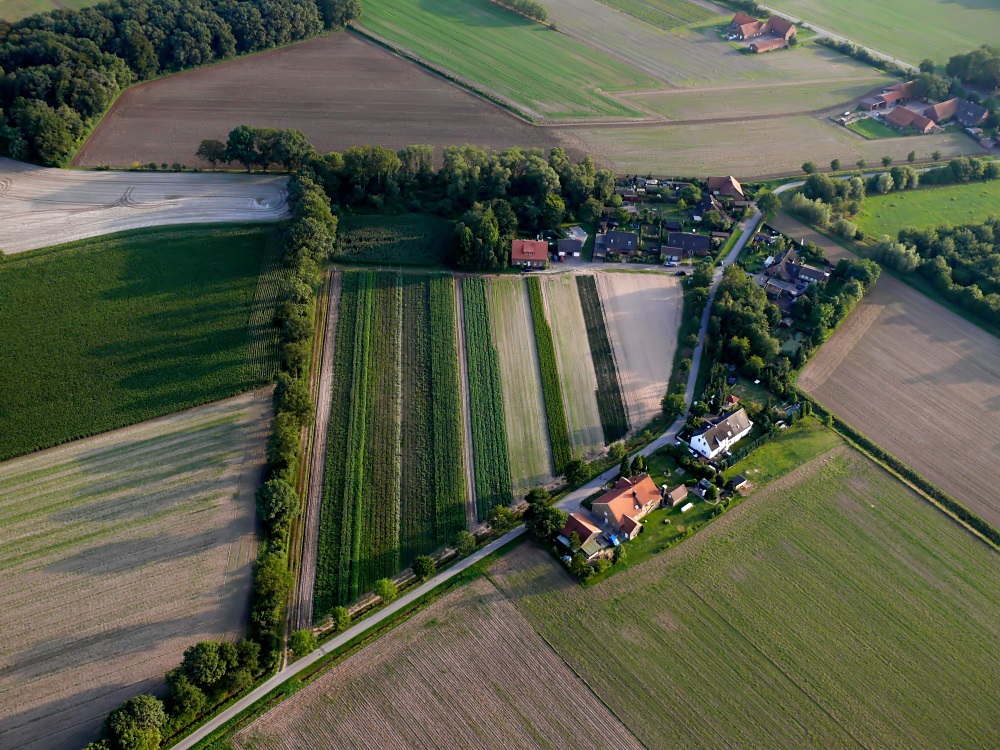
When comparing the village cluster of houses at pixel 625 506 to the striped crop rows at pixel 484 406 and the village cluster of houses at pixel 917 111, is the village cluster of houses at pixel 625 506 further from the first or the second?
the village cluster of houses at pixel 917 111

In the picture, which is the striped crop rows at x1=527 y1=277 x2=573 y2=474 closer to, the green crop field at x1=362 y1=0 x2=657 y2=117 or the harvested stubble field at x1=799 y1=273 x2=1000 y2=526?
the harvested stubble field at x1=799 y1=273 x2=1000 y2=526

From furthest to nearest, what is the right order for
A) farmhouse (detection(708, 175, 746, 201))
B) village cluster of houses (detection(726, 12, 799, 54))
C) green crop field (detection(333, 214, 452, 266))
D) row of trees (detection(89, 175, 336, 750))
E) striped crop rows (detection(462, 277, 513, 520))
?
village cluster of houses (detection(726, 12, 799, 54)) < farmhouse (detection(708, 175, 746, 201)) < green crop field (detection(333, 214, 452, 266)) < striped crop rows (detection(462, 277, 513, 520)) < row of trees (detection(89, 175, 336, 750))

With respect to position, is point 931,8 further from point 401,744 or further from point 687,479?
point 401,744

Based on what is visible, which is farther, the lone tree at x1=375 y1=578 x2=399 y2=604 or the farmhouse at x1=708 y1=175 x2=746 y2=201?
the farmhouse at x1=708 y1=175 x2=746 y2=201

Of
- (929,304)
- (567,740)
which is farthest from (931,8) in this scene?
(567,740)

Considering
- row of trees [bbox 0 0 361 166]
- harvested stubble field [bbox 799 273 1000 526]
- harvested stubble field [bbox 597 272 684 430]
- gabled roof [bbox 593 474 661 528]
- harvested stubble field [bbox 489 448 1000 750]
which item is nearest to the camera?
harvested stubble field [bbox 489 448 1000 750]

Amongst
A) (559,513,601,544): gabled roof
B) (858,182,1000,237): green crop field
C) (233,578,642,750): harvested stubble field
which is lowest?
(233,578,642,750): harvested stubble field

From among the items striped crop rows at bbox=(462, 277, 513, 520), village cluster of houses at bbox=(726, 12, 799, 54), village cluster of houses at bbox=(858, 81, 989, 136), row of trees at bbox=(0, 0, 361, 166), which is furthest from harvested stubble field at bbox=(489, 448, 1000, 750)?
village cluster of houses at bbox=(726, 12, 799, 54)

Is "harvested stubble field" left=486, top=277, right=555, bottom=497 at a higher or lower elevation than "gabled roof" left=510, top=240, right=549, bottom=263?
lower
